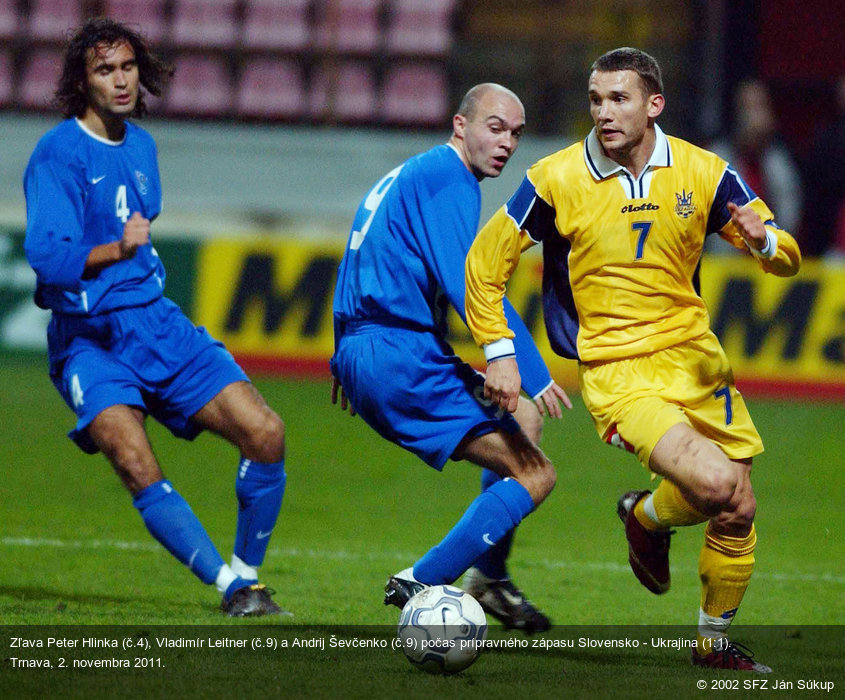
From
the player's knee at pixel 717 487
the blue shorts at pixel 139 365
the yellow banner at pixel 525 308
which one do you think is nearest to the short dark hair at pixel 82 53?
the blue shorts at pixel 139 365

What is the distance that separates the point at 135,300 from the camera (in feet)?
16.4

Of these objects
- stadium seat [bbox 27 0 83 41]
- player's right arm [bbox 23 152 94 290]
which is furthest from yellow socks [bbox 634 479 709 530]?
stadium seat [bbox 27 0 83 41]

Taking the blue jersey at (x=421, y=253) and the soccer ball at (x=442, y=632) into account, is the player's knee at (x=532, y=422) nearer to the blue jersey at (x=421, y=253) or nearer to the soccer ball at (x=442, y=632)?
the blue jersey at (x=421, y=253)

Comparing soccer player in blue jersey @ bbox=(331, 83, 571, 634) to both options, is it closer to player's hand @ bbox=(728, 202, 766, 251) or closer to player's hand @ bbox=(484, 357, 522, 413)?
player's hand @ bbox=(484, 357, 522, 413)

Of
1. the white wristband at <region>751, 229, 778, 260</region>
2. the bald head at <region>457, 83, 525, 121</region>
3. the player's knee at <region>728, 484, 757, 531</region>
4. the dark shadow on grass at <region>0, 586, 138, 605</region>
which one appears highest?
the bald head at <region>457, 83, 525, 121</region>

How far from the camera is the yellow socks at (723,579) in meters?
4.29

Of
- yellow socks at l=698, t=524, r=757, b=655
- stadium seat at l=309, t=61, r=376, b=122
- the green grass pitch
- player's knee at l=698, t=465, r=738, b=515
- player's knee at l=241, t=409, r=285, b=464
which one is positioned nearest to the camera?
the green grass pitch

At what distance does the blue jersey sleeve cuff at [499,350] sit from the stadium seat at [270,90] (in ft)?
38.6

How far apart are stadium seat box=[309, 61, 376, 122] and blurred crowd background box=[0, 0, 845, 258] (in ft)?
0.06

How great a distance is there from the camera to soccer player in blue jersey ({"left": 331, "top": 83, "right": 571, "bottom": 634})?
4477mm

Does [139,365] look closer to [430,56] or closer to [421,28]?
[430,56]

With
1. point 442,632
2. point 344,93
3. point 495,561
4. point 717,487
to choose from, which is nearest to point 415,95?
point 344,93

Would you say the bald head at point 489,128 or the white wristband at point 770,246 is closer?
the white wristband at point 770,246

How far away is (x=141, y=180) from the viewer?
5.10 m
